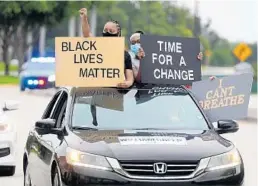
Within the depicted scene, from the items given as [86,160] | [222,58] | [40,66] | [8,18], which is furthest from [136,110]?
[222,58]

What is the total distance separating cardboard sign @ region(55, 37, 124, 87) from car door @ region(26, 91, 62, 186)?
0.25m

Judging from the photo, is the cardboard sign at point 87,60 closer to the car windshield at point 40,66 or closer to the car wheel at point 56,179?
the car wheel at point 56,179

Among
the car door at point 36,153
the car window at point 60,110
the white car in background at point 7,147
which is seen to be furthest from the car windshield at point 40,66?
the car window at point 60,110

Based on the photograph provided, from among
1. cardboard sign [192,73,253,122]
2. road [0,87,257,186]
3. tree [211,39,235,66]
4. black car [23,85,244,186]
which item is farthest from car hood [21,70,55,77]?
tree [211,39,235,66]

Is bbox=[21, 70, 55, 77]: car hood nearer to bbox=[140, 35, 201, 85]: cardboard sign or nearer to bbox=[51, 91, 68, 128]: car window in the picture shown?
bbox=[140, 35, 201, 85]: cardboard sign

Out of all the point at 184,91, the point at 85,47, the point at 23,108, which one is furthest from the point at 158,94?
the point at 23,108

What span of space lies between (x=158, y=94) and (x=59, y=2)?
64358mm

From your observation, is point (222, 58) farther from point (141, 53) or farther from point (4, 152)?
point (141, 53)

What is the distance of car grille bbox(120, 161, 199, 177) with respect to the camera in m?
7.81

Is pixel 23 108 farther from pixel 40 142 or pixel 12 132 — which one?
pixel 40 142

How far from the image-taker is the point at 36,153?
378 inches

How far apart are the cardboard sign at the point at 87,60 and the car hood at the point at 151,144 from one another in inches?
56.2

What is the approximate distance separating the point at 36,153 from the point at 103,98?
0.94 meters

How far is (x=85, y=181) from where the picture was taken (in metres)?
7.82
